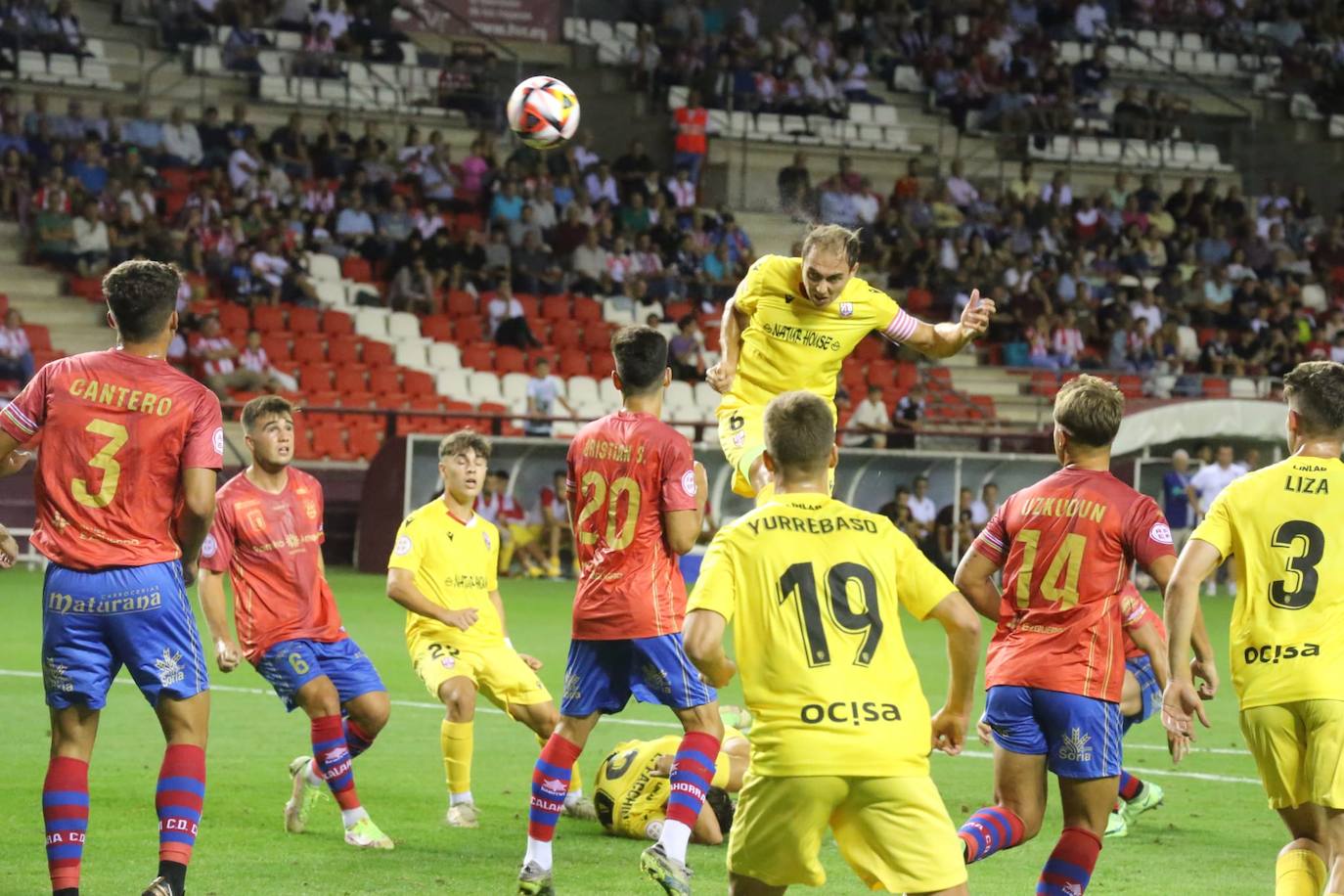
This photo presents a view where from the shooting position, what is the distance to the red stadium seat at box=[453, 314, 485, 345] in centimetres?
2638

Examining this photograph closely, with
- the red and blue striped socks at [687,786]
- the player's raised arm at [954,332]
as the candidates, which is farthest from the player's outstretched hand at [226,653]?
the player's raised arm at [954,332]

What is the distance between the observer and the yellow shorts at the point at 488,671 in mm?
8773

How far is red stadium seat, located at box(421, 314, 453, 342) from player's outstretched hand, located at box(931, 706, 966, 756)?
70.1 feet

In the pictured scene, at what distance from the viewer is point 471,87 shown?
1229 inches

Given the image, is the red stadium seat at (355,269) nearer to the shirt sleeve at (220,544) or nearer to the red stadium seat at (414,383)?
the red stadium seat at (414,383)

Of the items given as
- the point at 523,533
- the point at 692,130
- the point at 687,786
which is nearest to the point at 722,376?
the point at 687,786

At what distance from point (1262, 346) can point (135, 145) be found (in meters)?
18.0

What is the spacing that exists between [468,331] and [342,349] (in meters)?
2.05

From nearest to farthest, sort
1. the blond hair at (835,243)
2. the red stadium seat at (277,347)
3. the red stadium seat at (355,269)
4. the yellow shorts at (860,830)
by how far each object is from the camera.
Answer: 1. the yellow shorts at (860,830)
2. the blond hair at (835,243)
3. the red stadium seat at (277,347)
4. the red stadium seat at (355,269)

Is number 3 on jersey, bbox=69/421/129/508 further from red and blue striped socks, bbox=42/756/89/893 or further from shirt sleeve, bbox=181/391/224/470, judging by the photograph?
red and blue striped socks, bbox=42/756/89/893

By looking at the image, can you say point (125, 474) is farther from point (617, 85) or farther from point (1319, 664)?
point (617, 85)

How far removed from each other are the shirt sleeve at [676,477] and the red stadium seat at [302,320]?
18212mm

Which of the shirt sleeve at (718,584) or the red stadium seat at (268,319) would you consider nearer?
the shirt sleeve at (718,584)

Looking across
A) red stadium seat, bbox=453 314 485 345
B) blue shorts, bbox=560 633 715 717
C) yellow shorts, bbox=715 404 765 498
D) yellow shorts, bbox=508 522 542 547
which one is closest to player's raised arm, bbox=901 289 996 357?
yellow shorts, bbox=715 404 765 498
